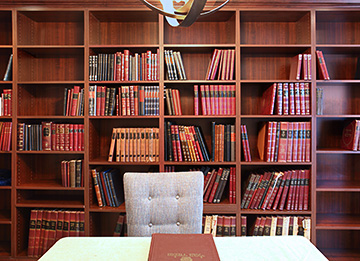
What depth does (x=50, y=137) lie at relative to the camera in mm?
2607

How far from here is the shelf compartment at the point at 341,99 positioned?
2826 mm

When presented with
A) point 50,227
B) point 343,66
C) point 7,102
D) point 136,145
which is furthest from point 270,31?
point 50,227

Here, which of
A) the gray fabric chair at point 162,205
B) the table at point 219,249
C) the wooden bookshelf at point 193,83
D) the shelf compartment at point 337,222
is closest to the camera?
the table at point 219,249

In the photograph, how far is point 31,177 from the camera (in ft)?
9.29

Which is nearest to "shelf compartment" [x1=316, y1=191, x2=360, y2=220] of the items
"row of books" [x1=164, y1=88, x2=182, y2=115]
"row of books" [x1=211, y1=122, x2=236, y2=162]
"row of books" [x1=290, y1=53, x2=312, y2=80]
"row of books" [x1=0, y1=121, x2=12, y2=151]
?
"row of books" [x1=211, y1=122, x2=236, y2=162]

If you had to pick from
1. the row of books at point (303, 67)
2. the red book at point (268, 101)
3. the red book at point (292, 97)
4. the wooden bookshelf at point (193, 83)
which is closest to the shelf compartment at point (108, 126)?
the wooden bookshelf at point (193, 83)

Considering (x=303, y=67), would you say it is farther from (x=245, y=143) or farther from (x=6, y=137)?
(x=6, y=137)

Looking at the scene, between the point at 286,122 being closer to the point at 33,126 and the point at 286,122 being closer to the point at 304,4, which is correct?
the point at 304,4

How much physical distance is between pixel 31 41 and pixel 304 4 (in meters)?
2.37

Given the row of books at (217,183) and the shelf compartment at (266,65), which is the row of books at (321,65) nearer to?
the shelf compartment at (266,65)

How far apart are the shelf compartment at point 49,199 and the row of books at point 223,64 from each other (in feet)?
5.13

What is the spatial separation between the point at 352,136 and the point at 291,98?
23.7 inches

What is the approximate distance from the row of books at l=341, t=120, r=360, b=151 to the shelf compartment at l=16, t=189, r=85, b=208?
89.8 inches

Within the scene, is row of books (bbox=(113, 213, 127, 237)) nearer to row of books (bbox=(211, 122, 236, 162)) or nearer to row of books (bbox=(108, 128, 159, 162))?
row of books (bbox=(108, 128, 159, 162))
